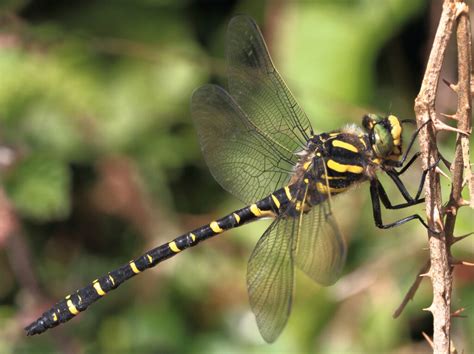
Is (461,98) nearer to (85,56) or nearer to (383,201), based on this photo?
(383,201)

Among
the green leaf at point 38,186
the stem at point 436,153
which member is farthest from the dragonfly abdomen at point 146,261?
the stem at point 436,153

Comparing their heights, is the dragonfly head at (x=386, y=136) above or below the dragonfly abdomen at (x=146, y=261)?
below

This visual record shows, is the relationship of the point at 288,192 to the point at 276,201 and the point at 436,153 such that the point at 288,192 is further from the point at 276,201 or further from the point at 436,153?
the point at 436,153

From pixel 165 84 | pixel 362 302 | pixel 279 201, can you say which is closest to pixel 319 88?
pixel 165 84

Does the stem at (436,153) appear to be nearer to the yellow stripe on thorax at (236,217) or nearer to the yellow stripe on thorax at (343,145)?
the yellow stripe on thorax at (343,145)

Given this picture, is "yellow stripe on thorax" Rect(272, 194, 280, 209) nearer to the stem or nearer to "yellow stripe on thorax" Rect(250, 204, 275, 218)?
"yellow stripe on thorax" Rect(250, 204, 275, 218)

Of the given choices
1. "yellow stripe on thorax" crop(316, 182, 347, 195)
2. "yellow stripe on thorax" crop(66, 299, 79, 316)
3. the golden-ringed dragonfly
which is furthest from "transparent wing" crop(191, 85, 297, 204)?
"yellow stripe on thorax" crop(66, 299, 79, 316)

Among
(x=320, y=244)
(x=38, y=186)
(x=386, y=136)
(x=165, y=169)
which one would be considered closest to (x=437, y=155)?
(x=386, y=136)
